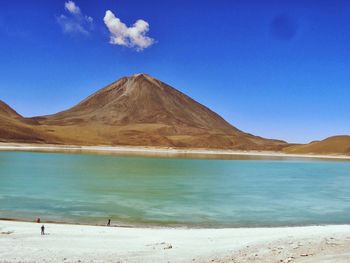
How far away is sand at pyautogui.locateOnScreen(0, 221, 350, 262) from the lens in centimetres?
1130

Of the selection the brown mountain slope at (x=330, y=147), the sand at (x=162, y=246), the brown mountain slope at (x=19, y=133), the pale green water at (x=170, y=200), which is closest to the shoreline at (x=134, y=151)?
the brown mountain slope at (x=330, y=147)

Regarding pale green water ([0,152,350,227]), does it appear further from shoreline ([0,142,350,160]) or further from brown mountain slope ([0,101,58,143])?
brown mountain slope ([0,101,58,143])

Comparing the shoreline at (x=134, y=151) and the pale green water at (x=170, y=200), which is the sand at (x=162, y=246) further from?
the shoreline at (x=134, y=151)

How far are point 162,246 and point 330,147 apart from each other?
111 metres

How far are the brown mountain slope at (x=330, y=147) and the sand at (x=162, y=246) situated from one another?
103 meters

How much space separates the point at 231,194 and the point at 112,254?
19.0 m

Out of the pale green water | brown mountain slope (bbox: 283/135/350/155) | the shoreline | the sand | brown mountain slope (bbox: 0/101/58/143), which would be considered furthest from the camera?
brown mountain slope (bbox: 0/101/58/143)

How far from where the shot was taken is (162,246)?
507 inches

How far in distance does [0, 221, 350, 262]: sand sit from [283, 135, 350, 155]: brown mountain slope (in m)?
103

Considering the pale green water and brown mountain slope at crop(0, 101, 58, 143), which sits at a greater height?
brown mountain slope at crop(0, 101, 58, 143)

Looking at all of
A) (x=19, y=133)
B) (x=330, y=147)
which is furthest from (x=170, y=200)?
(x=19, y=133)

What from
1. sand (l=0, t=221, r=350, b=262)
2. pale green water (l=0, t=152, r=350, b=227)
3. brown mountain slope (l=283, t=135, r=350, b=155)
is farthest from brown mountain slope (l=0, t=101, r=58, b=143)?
sand (l=0, t=221, r=350, b=262)

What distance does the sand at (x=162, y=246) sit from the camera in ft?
37.1

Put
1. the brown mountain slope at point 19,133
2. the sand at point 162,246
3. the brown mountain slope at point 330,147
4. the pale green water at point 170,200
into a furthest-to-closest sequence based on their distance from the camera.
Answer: the brown mountain slope at point 19,133
the brown mountain slope at point 330,147
the pale green water at point 170,200
the sand at point 162,246
